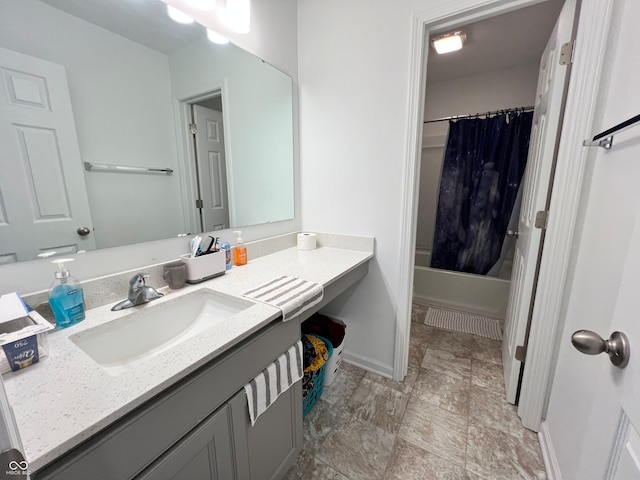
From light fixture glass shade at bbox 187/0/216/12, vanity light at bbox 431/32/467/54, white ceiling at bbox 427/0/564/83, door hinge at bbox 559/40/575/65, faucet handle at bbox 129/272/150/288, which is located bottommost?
faucet handle at bbox 129/272/150/288

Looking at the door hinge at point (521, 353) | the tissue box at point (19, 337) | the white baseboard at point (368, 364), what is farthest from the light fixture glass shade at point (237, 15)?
the door hinge at point (521, 353)

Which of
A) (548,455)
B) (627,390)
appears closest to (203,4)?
(627,390)

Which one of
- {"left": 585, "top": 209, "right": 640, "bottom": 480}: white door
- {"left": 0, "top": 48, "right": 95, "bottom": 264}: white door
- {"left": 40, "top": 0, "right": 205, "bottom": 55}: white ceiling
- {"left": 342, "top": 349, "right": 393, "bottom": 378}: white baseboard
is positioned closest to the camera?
{"left": 585, "top": 209, "right": 640, "bottom": 480}: white door

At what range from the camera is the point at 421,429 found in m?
1.34

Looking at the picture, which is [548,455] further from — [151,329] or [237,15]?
[237,15]

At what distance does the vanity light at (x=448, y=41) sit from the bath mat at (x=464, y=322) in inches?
85.9

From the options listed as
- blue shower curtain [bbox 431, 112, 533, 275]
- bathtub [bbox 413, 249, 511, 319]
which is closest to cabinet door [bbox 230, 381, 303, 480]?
bathtub [bbox 413, 249, 511, 319]

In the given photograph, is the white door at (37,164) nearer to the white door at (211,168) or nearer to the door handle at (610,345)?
the white door at (211,168)

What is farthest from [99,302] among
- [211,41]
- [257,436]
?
[211,41]

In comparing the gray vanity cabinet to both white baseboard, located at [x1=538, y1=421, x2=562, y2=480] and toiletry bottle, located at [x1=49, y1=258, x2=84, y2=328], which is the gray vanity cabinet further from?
white baseboard, located at [x1=538, y1=421, x2=562, y2=480]

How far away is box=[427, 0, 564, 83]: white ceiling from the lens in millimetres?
1719

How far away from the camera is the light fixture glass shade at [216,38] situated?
1.20m

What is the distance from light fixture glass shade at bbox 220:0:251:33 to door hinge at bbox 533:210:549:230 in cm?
170

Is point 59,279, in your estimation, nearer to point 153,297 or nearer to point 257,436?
point 153,297
